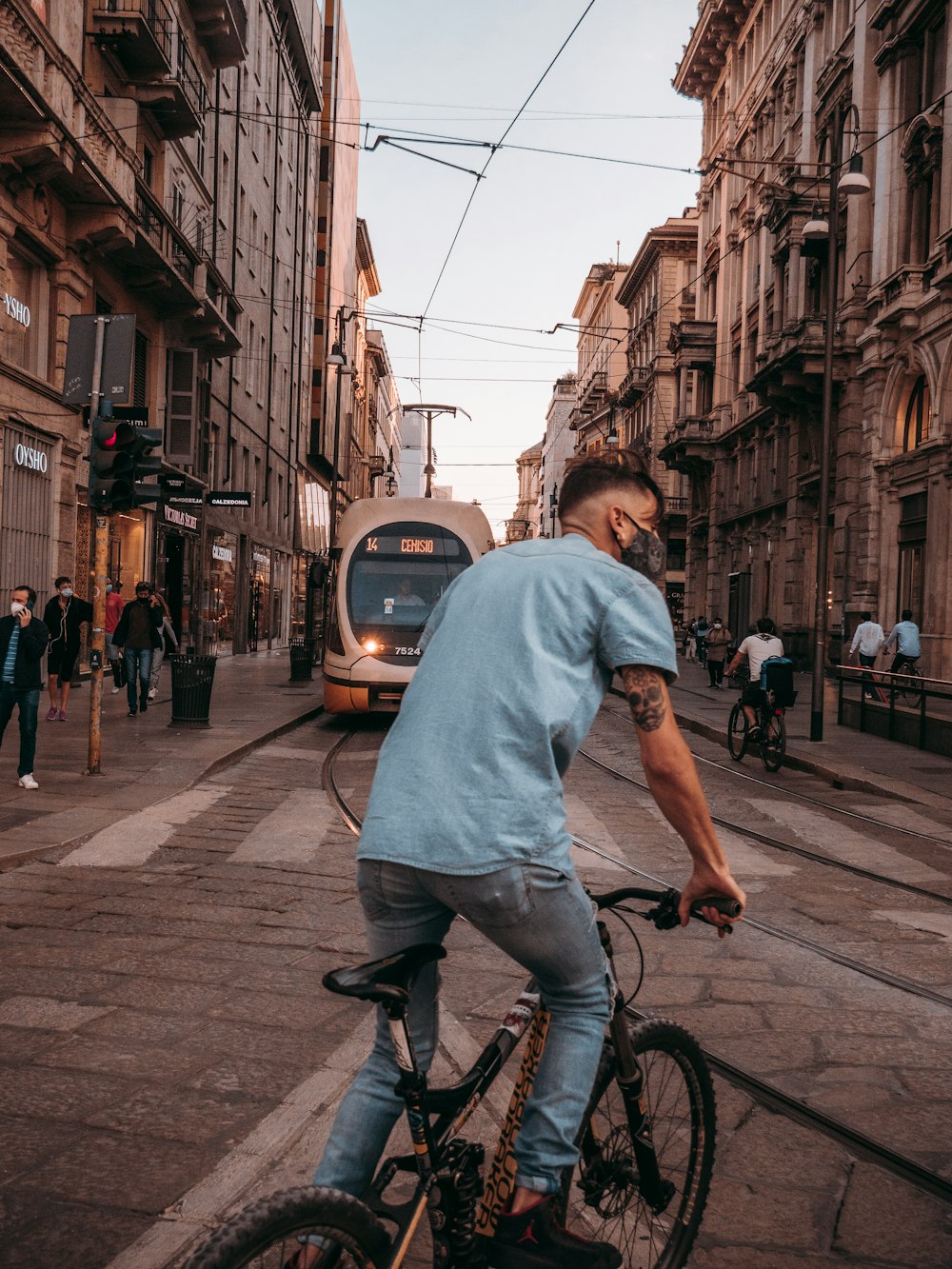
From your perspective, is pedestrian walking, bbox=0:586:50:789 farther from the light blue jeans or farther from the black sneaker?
the black sneaker

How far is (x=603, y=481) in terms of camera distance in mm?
2535

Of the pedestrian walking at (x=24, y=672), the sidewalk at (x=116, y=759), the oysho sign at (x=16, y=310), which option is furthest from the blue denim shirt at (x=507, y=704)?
the oysho sign at (x=16, y=310)

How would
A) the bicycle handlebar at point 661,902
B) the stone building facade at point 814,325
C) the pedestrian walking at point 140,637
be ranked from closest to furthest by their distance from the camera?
the bicycle handlebar at point 661,902 < the pedestrian walking at point 140,637 < the stone building facade at point 814,325

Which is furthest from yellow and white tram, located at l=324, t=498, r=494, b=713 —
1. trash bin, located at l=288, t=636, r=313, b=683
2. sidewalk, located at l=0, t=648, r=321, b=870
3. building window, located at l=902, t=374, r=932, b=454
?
building window, located at l=902, t=374, r=932, b=454

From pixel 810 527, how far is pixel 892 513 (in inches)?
275

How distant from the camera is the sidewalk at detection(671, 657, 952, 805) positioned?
456 inches

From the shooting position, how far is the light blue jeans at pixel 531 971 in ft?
7.14

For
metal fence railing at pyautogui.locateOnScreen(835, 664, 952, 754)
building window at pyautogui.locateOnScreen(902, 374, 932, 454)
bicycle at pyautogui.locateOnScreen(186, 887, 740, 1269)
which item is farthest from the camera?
building window at pyautogui.locateOnScreen(902, 374, 932, 454)

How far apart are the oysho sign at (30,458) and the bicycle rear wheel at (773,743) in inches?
411

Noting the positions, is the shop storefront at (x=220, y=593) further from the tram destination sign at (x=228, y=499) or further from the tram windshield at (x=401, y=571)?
the tram windshield at (x=401, y=571)

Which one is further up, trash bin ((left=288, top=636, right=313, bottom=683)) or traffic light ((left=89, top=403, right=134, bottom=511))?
traffic light ((left=89, top=403, right=134, bottom=511))

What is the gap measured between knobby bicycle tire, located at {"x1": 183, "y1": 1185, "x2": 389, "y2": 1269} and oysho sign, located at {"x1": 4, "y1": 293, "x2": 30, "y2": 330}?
16.4 metres

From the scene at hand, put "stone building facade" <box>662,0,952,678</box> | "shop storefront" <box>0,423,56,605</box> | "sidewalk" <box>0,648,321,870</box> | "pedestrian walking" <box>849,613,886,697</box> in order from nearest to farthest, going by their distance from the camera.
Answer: "sidewalk" <box>0,648,321,870</box> → "shop storefront" <box>0,423,56,605</box> → "pedestrian walking" <box>849,613,886,697</box> → "stone building facade" <box>662,0,952,678</box>

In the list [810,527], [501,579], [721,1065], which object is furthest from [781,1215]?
[810,527]
